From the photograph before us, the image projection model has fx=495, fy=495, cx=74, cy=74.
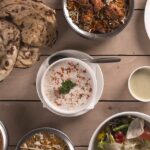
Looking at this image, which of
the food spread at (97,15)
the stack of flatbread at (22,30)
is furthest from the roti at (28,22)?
the food spread at (97,15)

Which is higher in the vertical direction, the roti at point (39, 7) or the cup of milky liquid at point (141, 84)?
the roti at point (39, 7)

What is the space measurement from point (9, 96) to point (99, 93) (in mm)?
296

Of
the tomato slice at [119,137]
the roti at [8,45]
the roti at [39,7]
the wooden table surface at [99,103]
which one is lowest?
the tomato slice at [119,137]

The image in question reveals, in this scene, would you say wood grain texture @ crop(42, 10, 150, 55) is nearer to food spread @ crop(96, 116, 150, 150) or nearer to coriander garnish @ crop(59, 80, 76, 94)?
coriander garnish @ crop(59, 80, 76, 94)

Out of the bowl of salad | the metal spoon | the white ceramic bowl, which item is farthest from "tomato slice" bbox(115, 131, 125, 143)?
the metal spoon

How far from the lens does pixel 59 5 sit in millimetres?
1617

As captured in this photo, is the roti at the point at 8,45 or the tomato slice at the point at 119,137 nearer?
the roti at the point at 8,45

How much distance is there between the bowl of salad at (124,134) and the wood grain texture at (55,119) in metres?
0.06

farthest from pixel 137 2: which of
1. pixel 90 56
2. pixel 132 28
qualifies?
pixel 90 56

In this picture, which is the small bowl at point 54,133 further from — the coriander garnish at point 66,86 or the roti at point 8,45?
the roti at point 8,45

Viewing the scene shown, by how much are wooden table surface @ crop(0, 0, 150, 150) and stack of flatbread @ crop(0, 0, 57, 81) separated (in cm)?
12

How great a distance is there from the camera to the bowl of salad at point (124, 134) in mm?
1559

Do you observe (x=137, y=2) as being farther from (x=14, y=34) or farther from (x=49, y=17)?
(x=14, y=34)

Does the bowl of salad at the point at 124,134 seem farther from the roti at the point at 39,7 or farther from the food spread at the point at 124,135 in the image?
the roti at the point at 39,7
